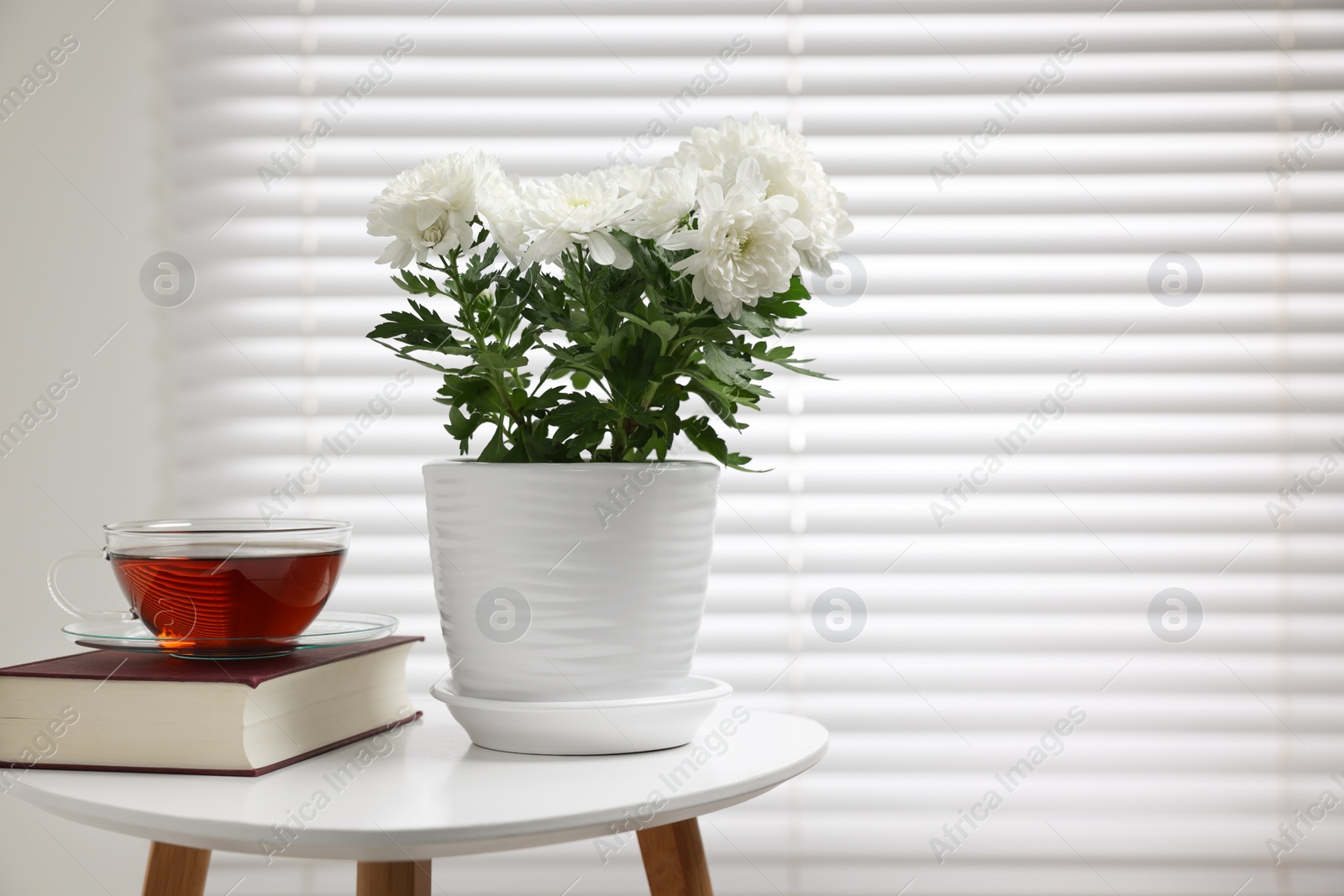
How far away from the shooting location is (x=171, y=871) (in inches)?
27.8

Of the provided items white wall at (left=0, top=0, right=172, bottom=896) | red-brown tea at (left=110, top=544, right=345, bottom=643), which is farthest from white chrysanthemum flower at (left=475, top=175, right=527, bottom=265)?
white wall at (left=0, top=0, right=172, bottom=896)

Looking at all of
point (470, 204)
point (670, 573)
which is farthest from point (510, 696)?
point (470, 204)

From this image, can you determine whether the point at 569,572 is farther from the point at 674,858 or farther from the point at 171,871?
the point at 171,871

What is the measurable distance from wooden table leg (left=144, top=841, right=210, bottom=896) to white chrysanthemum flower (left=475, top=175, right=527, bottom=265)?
51 centimetres

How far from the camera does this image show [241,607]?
2.00 ft

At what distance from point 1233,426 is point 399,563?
1.08 meters

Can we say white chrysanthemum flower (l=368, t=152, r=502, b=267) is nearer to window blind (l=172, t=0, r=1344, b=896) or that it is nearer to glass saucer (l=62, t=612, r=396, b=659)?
glass saucer (l=62, t=612, r=396, b=659)

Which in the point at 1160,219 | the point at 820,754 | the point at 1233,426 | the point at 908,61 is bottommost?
the point at 820,754

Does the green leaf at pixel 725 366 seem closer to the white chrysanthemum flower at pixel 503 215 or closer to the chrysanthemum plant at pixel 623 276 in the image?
the chrysanthemum plant at pixel 623 276

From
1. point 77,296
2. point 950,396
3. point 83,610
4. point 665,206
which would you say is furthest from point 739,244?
point 77,296

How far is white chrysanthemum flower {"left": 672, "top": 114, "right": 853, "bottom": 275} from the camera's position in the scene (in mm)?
588

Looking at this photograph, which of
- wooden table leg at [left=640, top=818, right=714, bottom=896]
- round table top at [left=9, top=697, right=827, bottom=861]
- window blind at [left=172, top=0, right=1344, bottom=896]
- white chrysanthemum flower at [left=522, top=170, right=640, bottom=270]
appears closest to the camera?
round table top at [left=9, top=697, right=827, bottom=861]

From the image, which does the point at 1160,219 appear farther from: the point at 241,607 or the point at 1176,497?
the point at 241,607

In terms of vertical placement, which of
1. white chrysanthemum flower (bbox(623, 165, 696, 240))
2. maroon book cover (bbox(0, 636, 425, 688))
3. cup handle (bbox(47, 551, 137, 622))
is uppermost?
white chrysanthemum flower (bbox(623, 165, 696, 240))
